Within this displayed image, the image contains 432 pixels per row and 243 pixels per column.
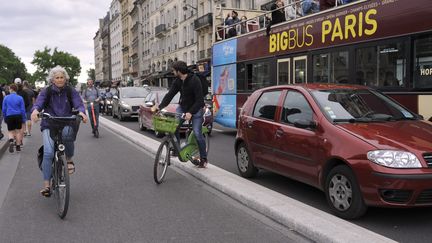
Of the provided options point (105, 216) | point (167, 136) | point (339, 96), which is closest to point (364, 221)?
point (339, 96)

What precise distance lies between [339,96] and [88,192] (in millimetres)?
3832

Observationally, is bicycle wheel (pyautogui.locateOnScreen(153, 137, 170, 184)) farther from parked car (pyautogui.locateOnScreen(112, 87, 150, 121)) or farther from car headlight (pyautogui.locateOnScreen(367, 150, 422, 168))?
parked car (pyautogui.locateOnScreen(112, 87, 150, 121))

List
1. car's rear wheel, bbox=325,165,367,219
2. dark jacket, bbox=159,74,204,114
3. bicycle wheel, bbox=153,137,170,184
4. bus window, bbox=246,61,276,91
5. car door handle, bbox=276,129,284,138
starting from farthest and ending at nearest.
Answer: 1. bus window, bbox=246,61,276,91
2. dark jacket, bbox=159,74,204,114
3. bicycle wheel, bbox=153,137,170,184
4. car door handle, bbox=276,129,284,138
5. car's rear wheel, bbox=325,165,367,219

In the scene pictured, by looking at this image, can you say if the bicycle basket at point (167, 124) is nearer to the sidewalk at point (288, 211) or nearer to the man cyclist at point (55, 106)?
the sidewalk at point (288, 211)

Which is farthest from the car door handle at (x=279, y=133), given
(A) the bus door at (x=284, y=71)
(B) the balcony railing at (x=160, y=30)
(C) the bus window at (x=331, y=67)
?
(B) the balcony railing at (x=160, y=30)

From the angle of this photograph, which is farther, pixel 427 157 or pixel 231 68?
pixel 231 68

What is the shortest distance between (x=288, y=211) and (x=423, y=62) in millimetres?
3712

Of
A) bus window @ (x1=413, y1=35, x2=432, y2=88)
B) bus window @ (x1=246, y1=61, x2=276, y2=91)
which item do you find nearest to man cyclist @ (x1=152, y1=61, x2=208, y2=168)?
bus window @ (x1=413, y1=35, x2=432, y2=88)

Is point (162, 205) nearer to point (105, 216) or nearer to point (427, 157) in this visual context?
point (105, 216)

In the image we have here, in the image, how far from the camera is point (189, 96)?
816 centimetres

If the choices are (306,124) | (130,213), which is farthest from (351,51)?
(130,213)

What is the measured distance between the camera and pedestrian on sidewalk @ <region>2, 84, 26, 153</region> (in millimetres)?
11727

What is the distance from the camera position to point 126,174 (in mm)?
8656

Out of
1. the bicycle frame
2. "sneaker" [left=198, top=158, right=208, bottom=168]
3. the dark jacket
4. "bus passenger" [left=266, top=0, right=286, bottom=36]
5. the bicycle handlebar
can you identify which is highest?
"bus passenger" [left=266, top=0, right=286, bottom=36]
